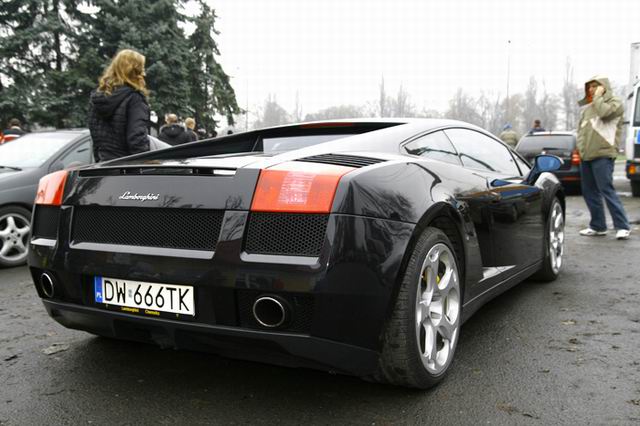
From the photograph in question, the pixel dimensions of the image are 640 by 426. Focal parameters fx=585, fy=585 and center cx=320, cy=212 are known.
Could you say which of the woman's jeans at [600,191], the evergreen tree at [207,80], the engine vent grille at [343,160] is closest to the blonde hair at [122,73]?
the engine vent grille at [343,160]

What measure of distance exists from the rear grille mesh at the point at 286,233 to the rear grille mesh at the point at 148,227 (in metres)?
0.16

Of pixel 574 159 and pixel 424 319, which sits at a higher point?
pixel 424 319

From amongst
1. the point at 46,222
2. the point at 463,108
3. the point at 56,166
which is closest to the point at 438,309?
the point at 46,222

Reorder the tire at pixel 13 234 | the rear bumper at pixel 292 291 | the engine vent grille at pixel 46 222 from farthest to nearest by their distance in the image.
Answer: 1. the tire at pixel 13 234
2. the engine vent grille at pixel 46 222
3. the rear bumper at pixel 292 291

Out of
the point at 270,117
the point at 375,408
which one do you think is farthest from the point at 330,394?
the point at 270,117

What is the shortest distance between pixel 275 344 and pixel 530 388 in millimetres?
1220

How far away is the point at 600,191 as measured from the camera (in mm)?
6859

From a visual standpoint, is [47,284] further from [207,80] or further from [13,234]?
[207,80]

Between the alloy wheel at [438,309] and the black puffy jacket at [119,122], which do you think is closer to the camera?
the alloy wheel at [438,309]

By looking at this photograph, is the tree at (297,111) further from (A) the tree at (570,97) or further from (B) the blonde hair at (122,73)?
(B) the blonde hair at (122,73)

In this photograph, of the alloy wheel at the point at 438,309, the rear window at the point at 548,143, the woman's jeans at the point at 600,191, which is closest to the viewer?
the alloy wheel at the point at 438,309

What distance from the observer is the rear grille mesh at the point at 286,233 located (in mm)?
2146

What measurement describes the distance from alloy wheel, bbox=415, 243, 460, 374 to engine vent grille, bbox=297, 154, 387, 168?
475 millimetres

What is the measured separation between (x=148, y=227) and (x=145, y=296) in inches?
11.1
